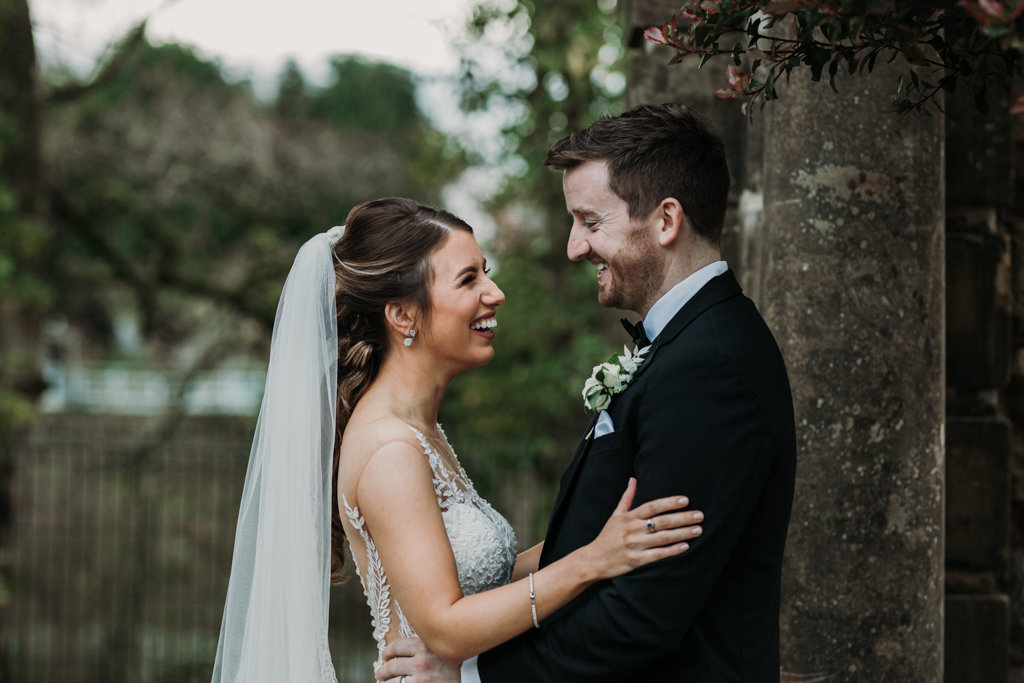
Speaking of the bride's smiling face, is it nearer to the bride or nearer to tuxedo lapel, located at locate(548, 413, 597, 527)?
the bride

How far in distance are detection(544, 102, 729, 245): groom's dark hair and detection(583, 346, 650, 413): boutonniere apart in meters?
0.34

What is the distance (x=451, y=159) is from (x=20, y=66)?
386 centimetres

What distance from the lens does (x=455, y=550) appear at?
8.86ft

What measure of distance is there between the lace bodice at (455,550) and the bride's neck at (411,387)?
0.33ft

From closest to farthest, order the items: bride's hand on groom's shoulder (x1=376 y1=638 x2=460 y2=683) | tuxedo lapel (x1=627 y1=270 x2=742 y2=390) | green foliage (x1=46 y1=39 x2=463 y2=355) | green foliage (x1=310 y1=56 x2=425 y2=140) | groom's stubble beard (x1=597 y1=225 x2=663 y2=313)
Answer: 1. tuxedo lapel (x1=627 y1=270 x2=742 y2=390)
2. groom's stubble beard (x1=597 y1=225 x2=663 y2=313)
3. bride's hand on groom's shoulder (x1=376 y1=638 x2=460 y2=683)
4. green foliage (x1=46 y1=39 x2=463 y2=355)
5. green foliage (x1=310 y1=56 x2=425 y2=140)

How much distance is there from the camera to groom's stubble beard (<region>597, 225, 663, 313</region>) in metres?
2.27

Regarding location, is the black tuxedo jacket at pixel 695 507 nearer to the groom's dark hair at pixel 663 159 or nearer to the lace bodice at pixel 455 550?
the groom's dark hair at pixel 663 159

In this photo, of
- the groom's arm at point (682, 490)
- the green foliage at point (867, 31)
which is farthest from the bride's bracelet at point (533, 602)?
the green foliage at point (867, 31)

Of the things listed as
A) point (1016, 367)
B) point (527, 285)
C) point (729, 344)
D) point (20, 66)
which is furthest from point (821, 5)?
point (20, 66)

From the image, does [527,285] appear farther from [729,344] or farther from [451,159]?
[729,344]

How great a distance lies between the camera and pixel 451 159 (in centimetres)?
877

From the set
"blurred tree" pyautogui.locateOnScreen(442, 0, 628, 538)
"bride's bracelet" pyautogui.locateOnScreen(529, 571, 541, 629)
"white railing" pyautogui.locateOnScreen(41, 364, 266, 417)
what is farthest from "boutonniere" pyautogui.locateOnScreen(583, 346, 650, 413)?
"white railing" pyautogui.locateOnScreen(41, 364, 266, 417)

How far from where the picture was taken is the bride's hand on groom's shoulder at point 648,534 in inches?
77.6

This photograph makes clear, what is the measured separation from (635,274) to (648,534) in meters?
0.63
